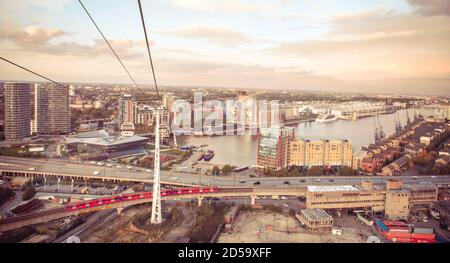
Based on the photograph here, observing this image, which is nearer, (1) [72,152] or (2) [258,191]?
(2) [258,191]

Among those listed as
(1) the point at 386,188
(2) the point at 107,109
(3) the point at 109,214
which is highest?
(2) the point at 107,109

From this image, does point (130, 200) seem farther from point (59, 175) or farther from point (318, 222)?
point (59, 175)

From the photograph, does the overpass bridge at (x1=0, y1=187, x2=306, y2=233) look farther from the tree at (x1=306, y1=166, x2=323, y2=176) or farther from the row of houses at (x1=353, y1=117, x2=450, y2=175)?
the row of houses at (x1=353, y1=117, x2=450, y2=175)

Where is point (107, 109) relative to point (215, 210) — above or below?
above

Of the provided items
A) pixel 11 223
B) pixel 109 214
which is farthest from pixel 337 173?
pixel 11 223

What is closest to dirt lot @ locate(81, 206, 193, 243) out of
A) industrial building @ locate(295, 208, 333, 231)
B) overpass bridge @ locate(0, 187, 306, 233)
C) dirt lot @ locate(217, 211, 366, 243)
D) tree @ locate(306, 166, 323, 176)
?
overpass bridge @ locate(0, 187, 306, 233)

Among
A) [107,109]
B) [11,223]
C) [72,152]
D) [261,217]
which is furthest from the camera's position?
[107,109]

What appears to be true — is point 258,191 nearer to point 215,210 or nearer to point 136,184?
point 215,210
